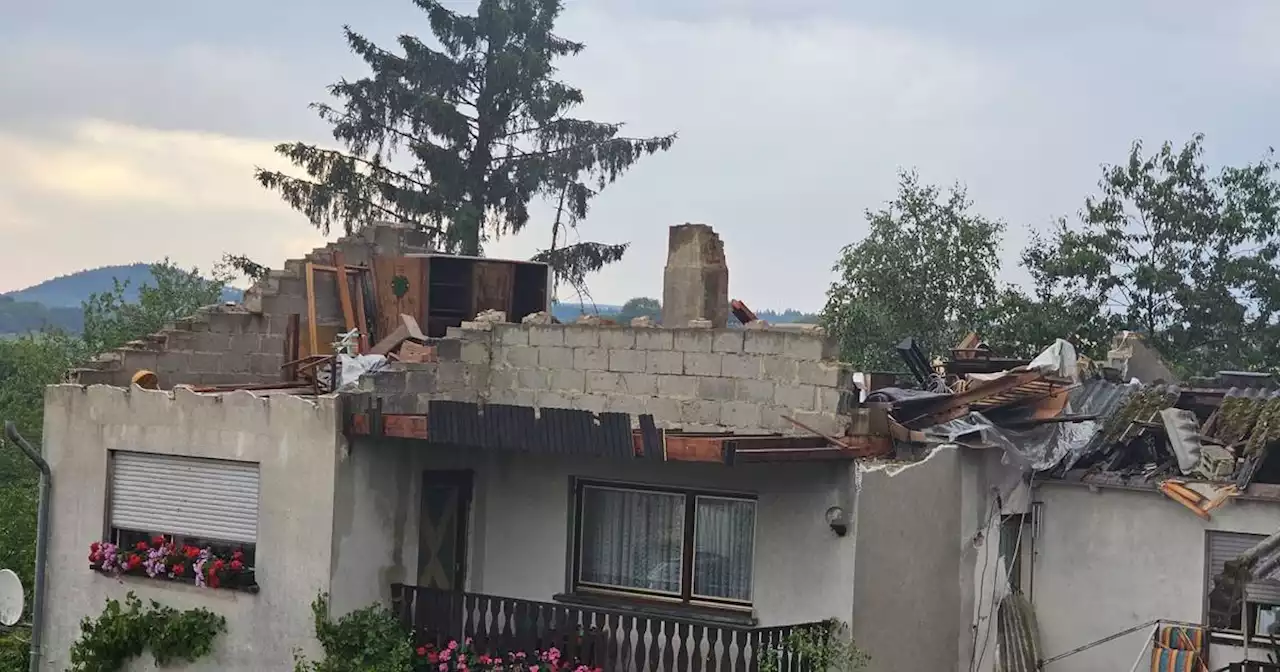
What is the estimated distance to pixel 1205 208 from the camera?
28500 mm

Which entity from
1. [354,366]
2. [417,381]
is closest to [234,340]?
[354,366]

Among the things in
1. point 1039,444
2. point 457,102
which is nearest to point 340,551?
point 1039,444

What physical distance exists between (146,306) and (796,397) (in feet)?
70.5

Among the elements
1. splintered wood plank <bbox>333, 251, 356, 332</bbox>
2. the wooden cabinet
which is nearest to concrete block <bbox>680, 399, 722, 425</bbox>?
the wooden cabinet

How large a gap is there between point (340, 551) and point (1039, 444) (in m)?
6.91

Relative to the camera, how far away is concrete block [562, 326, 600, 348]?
14461 millimetres

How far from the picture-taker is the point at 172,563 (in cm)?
1445

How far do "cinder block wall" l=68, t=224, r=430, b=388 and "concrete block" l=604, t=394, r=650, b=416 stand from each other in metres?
4.81

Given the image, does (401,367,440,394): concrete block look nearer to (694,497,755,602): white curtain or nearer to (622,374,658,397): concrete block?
(622,374,658,397): concrete block

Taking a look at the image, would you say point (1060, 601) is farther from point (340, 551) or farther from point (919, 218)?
point (919, 218)

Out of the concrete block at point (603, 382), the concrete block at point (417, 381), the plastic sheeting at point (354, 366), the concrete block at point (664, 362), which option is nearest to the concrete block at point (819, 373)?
the concrete block at point (664, 362)

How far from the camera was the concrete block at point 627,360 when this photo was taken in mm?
14219

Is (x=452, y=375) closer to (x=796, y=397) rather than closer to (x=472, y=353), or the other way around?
(x=472, y=353)

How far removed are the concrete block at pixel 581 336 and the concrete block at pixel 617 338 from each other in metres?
0.07
